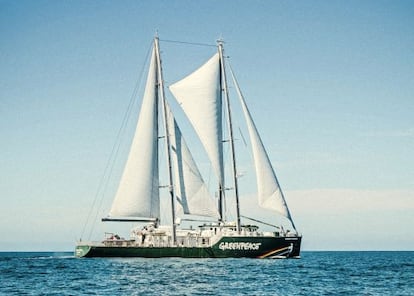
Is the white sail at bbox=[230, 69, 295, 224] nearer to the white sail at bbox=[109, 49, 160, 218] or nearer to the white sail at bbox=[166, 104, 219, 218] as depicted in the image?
the white sail at bbox=[166, 104, 219, 218]

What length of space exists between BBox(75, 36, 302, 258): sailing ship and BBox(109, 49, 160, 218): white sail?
0.09 metres

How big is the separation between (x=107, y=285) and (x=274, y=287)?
32.2 feet

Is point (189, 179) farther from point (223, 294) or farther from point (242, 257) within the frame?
point (223, 294)

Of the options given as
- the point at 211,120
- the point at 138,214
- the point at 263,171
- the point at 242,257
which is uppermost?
the point at 211,120

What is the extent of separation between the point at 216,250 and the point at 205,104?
1334 centimetres

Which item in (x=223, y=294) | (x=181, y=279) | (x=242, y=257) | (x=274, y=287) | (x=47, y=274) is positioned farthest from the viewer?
(x=242, y=257)

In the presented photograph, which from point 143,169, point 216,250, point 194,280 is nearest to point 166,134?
point 143,169

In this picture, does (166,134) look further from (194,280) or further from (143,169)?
(194,280)

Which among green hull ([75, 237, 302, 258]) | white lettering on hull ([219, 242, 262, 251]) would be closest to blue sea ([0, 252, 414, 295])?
green hull ([75, 237, 302, 258])

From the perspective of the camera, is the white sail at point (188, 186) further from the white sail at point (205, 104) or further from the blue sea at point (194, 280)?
the blue sea at point (194, 280)

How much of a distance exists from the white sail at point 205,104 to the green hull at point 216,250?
6114 millimetres

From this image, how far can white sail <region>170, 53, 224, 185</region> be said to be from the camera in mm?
62281

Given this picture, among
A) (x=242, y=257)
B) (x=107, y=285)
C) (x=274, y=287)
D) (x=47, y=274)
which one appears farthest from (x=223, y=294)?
(x=242, y=257)

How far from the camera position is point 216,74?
2484 inches
